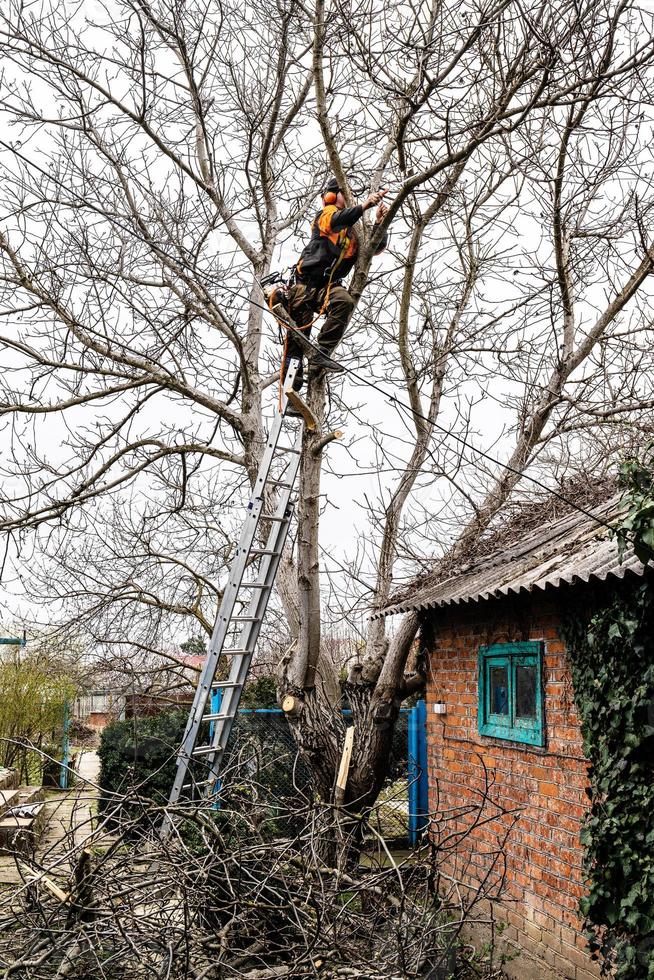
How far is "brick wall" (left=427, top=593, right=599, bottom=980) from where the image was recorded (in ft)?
18.8

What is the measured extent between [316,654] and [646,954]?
4.75m

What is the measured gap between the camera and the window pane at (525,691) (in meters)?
6.34

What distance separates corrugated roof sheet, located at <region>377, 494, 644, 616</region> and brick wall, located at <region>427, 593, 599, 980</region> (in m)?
0.26

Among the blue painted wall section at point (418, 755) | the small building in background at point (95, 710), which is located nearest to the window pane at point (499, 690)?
the blue painted wall section at point (418, 755)

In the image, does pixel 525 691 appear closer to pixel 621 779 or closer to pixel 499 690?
pixel 499 690

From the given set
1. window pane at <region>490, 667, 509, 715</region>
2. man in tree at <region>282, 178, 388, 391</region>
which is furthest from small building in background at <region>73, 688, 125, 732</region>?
window pane at <region>490, 667, 509, 715</region>

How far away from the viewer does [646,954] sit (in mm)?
4586

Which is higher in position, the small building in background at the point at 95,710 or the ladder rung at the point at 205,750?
the small building in background at the point at 95,710

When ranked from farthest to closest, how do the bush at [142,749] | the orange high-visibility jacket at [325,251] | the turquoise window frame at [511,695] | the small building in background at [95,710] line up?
the small building in background at [95,710] → the bush at [142,749] → the orange high-visibility jacket at [325,251] → the turquoise window frame at [511,695]

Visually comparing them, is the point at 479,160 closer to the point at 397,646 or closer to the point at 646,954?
the point at 397,646

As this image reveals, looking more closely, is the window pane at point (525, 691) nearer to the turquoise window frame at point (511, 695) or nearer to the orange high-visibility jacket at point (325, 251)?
the turquoise window frame at point (511, 695)

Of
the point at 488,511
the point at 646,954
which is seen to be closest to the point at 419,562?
the point at 488,511

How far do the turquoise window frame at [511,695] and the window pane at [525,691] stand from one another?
0.03 metres

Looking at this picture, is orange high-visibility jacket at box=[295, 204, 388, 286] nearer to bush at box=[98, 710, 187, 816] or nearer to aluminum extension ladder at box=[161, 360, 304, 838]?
aluminum extension ladder at box=[161, 360, 304, 838]
